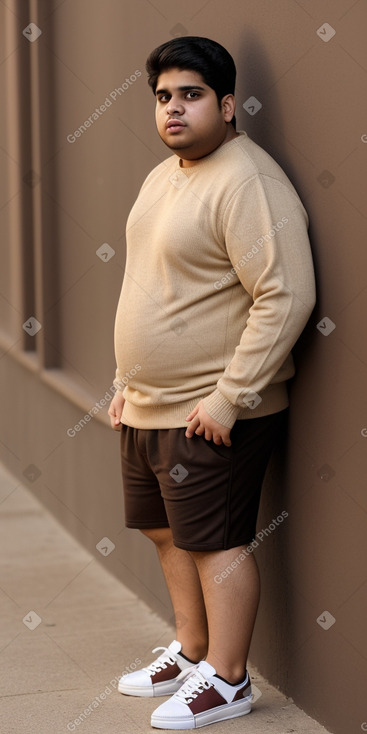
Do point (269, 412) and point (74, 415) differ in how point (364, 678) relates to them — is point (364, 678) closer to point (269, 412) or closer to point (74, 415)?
point (269, 412)

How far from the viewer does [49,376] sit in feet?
19.4

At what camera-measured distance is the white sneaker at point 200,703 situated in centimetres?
327

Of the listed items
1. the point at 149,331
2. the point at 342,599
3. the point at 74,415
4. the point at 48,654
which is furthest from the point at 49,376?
the point at 342,599

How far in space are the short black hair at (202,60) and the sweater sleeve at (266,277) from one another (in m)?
0.32

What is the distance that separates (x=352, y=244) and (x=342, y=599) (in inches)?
37.6

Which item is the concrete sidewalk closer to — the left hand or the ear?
the left hand

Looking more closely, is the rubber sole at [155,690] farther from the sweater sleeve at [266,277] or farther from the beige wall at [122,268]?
the sweater sleeve at [266,277]

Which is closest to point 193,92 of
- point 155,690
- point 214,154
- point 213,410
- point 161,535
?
point 214,154

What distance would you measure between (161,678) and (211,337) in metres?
1.11

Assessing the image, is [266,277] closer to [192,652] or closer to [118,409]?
[118,409]

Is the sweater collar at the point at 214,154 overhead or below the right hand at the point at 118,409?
overhead

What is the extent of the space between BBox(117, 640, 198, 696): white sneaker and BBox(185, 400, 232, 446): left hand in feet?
2.61

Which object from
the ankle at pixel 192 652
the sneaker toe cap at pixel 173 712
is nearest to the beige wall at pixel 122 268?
the ankle at pixel 192 652

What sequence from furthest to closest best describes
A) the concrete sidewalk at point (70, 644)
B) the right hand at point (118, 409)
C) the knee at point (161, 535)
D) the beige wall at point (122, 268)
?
the right hand at point (118, 409)
the knee at point (161, 535)
the concrete sidewalk at point (70, 644)
the beige wall at point (122, 268)
